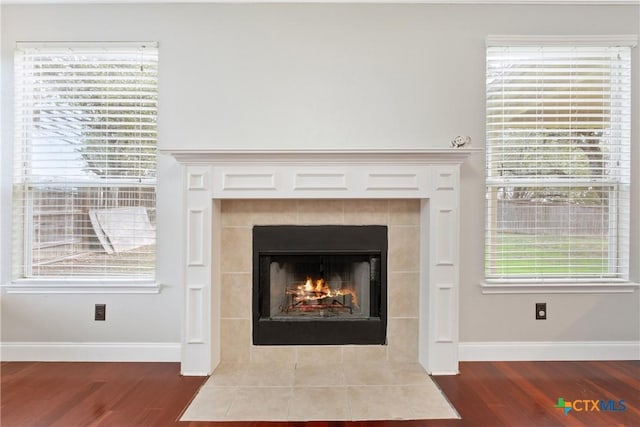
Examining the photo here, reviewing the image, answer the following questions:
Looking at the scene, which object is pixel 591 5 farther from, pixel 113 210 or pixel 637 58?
pixel 113 210

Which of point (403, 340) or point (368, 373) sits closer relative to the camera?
point (368, 373)

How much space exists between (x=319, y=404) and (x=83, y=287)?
182 cm

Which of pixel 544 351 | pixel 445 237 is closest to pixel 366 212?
pixel 445 237

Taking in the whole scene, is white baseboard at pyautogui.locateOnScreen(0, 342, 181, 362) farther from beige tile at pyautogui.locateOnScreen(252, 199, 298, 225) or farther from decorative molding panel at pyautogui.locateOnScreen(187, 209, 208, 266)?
beige tile at pyautogui.locateOnScreen(252, 199, 298, 225)

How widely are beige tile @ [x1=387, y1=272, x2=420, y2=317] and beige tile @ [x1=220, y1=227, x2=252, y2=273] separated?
1004 millimetres

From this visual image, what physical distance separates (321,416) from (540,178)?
2159mm

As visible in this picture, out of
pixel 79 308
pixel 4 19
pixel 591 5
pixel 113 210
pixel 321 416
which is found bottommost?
pixel 321 416

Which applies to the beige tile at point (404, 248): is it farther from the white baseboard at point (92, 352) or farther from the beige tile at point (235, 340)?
the white baseboard at point (92, 352)

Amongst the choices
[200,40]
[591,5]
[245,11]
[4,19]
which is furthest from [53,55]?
[591,5]

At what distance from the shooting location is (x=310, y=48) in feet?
8.51

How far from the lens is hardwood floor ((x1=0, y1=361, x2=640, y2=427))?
6.23ft

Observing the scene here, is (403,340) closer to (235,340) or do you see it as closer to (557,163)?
(235,340)

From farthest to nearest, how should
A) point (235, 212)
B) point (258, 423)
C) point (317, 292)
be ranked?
1. point (317, 292)
2. point (235, 212)
3. point (258, 423)

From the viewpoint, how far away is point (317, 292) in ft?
8.83
